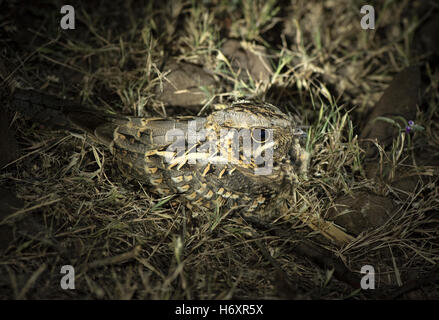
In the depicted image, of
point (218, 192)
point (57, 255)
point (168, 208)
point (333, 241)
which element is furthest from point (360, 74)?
point (57, 255)

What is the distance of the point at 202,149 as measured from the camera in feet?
7.66

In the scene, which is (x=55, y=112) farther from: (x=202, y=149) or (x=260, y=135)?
(x=260, y=135)

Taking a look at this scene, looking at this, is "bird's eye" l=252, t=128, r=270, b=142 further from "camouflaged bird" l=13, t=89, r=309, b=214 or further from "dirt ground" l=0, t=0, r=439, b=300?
"dirt ground" l=0, t=0, r=439, b=300

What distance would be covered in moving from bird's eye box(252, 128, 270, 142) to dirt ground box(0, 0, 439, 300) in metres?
0.51

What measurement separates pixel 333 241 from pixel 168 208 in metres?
1.12

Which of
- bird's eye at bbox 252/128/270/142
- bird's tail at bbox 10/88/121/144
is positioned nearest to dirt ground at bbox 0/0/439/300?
bird's tail at bbox 10/88/121/144

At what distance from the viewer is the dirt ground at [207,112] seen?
2.01 meters

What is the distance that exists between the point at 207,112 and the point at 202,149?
0.77 meters

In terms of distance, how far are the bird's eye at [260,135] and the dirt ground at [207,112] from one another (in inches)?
20.2

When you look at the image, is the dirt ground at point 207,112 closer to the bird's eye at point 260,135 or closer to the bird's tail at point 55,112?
the bird's tail at point 55,112

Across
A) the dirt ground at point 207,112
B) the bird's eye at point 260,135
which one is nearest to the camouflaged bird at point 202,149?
the bird's eye at point 260,135

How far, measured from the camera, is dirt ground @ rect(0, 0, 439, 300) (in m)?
2.01
